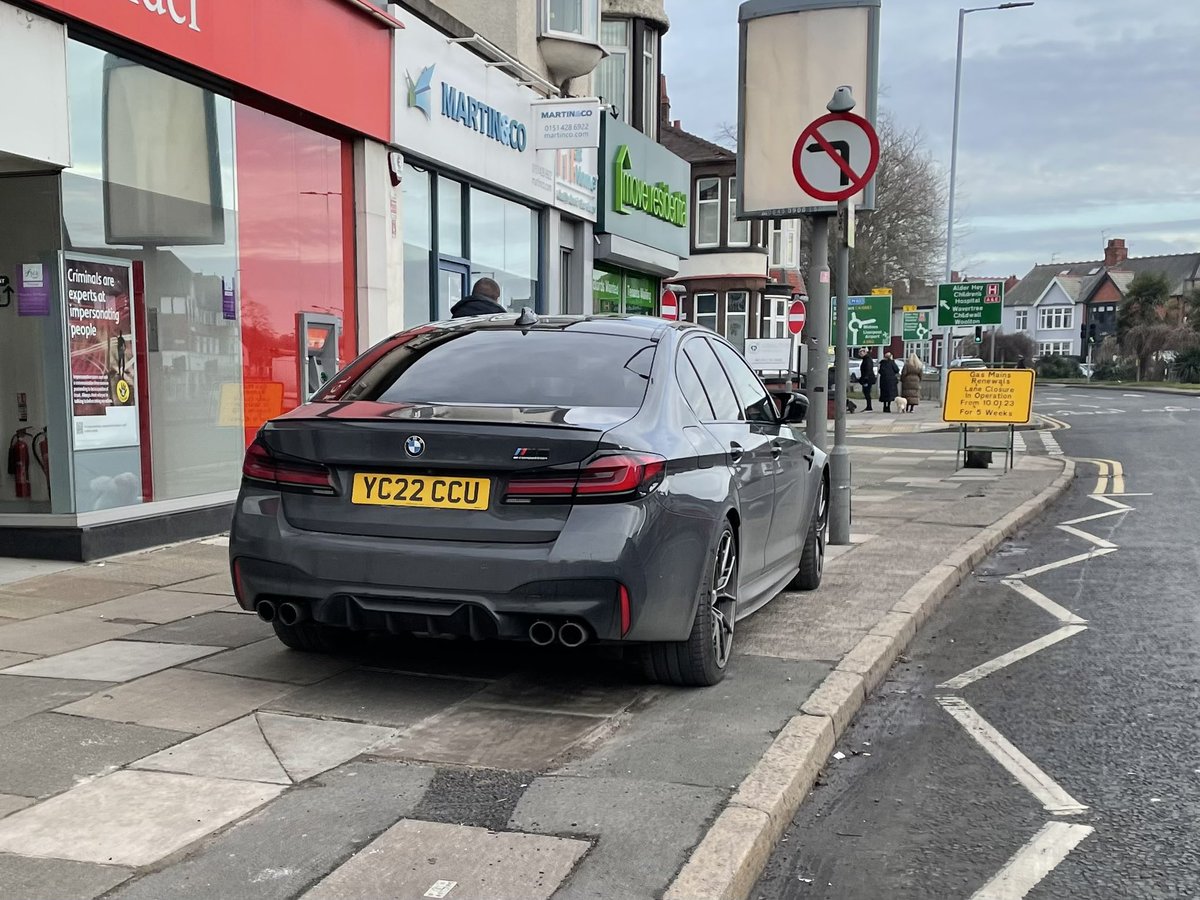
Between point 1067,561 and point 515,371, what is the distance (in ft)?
19.1

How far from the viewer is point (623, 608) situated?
411 centimetres

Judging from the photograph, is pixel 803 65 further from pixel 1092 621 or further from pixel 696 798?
pixel 696 798

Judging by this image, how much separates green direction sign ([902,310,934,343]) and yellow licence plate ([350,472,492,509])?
116ft

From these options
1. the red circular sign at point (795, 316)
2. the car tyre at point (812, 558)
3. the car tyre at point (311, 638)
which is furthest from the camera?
the red circular sign at point (795, 316)

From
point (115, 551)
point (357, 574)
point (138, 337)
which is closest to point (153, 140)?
point (138, 337)

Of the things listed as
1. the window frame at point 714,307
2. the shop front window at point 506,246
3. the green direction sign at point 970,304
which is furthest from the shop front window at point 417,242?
the window frame at point 714,307

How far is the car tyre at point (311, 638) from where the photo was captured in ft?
16.5

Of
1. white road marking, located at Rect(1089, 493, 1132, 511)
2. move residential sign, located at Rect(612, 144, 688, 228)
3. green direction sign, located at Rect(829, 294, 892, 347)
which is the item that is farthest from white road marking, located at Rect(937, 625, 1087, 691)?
green direction sign, located at Rect(829, 294, 892, 347)

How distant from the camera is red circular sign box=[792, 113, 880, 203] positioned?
8.54 m

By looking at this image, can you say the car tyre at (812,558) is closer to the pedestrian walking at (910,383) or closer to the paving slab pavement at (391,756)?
the paving slab pavement at (391,756)

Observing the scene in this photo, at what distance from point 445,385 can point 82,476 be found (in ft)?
13.8

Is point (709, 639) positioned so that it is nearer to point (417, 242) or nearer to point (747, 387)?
point (747, 387)

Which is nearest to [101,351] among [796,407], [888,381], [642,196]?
[796,407]

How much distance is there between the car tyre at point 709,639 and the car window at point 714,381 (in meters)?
0.78
